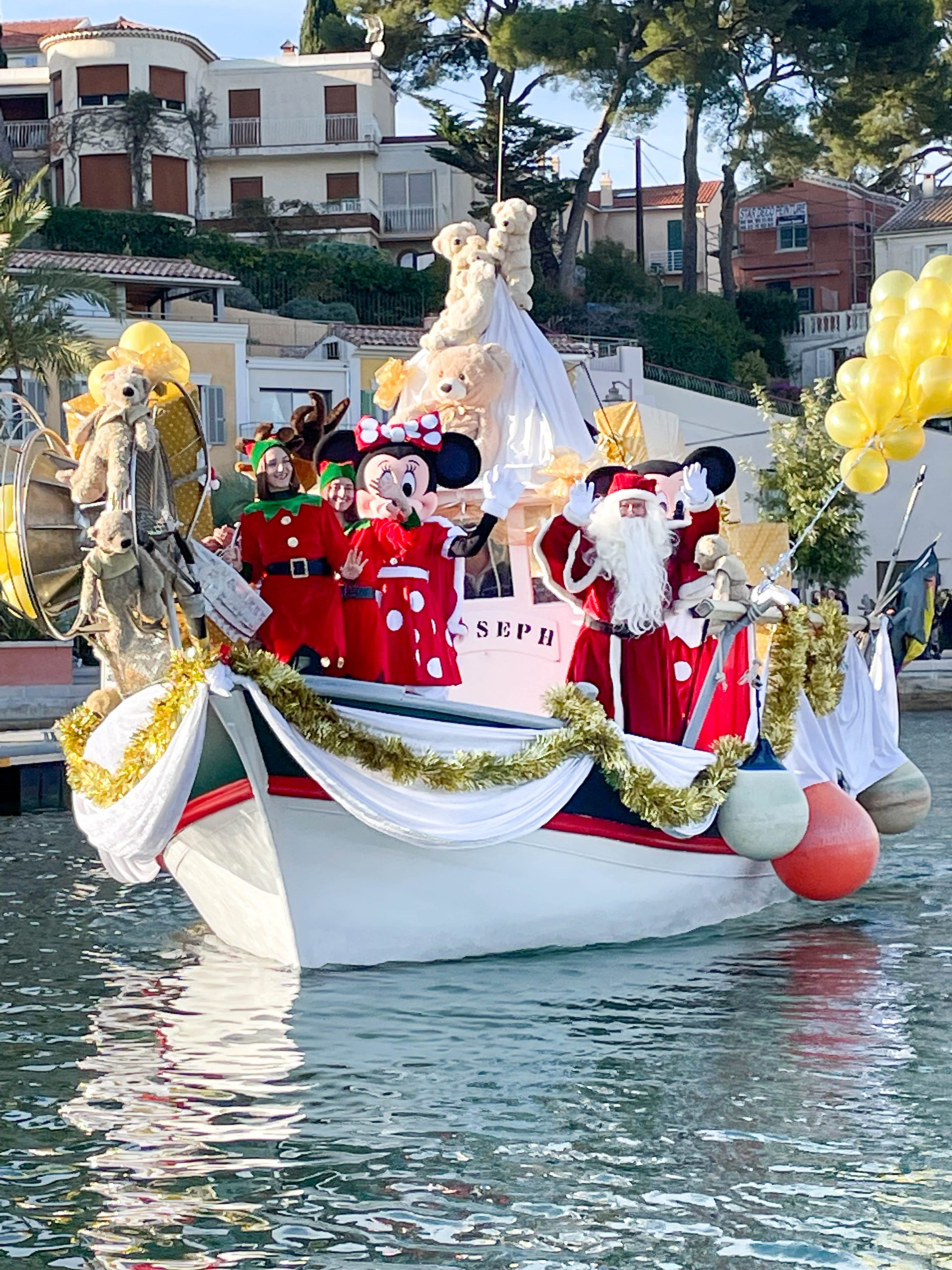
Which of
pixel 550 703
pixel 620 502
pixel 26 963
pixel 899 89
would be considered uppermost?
pixel 899 89

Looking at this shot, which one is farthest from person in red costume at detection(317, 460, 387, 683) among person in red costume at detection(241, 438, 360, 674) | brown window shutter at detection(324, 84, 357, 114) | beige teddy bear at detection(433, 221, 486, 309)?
brown window shutter at detection(324, 84, 357, 114)

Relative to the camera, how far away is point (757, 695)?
10586 millimetres

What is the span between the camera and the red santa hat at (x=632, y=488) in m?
9.95

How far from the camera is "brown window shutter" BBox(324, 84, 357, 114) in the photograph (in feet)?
160

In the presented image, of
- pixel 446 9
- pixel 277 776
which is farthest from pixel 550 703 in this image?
pixel 446 9

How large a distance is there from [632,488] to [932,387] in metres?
2.51

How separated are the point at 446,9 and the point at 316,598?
37.1 m

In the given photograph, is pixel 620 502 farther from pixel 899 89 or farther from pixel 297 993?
pixel 899 89

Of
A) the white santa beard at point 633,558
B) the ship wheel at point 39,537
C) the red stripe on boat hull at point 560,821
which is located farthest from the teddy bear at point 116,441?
the white santa beard at point 633,558

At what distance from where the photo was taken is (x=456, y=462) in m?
9.94

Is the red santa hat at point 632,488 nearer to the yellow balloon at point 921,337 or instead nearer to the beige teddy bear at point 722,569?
the beige teddy bear at point 722,569

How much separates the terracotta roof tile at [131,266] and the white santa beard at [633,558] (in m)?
24.7

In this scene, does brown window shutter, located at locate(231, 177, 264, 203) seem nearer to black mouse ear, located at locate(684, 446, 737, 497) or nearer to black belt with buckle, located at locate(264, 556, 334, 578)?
black mouse ear, located at locate(684, 446, 737, 497)

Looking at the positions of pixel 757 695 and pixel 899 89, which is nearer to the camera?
pixel 757 695
